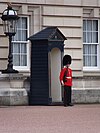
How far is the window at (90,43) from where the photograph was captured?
2891 cm

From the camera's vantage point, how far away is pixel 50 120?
18.7m

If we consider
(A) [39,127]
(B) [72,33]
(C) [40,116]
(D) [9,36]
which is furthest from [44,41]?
(A) [39,127]

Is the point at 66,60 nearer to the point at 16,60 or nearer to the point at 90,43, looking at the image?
the point at 16,60

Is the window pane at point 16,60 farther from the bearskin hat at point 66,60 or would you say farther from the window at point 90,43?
the window at point 90,43

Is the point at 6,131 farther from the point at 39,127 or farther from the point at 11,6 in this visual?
the point at 11,6

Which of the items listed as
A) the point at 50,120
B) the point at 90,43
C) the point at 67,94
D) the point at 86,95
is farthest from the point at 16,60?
the point at 50,120

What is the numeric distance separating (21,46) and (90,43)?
303 centimetres

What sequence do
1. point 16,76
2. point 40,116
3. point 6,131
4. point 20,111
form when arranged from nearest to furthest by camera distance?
point 6,131
point 40,116
point 20,111
point 16,76

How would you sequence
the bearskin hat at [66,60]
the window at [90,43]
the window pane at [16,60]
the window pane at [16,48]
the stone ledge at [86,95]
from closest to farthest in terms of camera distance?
the bearskin hat at [66,60], the stone ledge at [86,95], the window pane at [16,60], the window pane at [16,48], the window at [90,43]

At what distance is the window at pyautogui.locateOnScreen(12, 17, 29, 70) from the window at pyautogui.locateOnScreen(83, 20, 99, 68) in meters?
2.62

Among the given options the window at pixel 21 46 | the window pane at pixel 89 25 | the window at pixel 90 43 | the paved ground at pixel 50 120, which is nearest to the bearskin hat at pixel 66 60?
the window at pixel 21 46

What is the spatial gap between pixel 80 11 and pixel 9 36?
13.1 feet

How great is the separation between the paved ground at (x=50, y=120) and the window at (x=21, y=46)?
4.75 metres

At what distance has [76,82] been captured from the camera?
27328 mm
